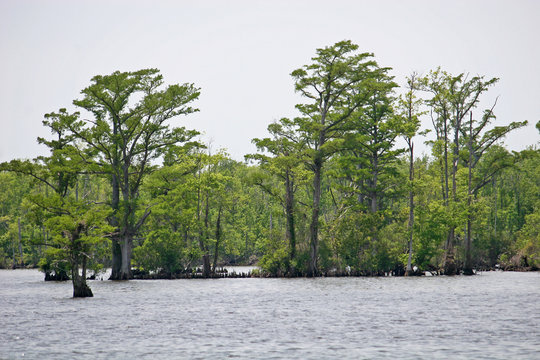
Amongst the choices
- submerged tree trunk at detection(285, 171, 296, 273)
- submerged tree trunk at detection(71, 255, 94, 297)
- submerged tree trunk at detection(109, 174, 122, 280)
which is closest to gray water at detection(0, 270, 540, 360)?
submerged tree trunk at detection(71, 255, 94, 297)

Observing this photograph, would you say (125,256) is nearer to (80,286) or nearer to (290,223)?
(290,223)

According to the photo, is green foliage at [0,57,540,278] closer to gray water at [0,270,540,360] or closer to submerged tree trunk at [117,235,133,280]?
submerged tree trunk at [117,235,133,280]

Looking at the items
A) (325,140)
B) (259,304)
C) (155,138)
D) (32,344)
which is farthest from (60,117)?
(32,344)

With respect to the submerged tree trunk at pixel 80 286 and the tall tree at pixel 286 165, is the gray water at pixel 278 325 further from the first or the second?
the tall tree at pixel 286 165


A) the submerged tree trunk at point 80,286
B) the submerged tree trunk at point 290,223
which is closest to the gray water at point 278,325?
the submerged tree trunk at point 80,286

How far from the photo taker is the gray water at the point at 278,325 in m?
16.1

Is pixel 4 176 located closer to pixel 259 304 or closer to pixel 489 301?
pixel 259 304

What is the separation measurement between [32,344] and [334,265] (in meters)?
39.5

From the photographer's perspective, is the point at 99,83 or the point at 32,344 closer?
the point at 32,344

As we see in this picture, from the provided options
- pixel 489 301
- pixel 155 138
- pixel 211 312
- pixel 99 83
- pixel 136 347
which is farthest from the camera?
pixel 155 138

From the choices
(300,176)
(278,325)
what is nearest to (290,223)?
(300,176)

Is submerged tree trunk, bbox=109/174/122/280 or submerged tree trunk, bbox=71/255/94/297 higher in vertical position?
submerged tree trunk, bbox=109/174/122/280

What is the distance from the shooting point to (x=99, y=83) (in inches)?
1945

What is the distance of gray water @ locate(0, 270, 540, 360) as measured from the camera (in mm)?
16125
